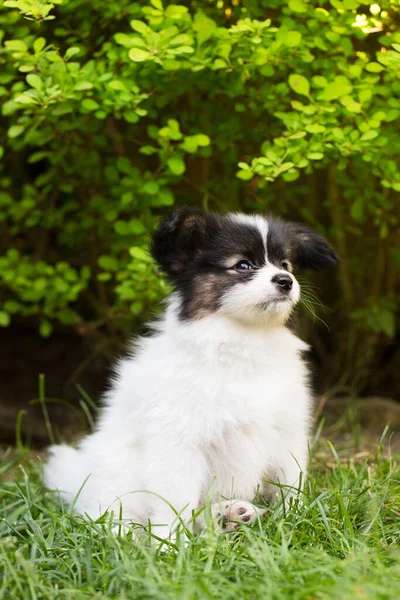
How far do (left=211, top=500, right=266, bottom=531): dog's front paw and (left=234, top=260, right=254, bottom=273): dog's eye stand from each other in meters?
1.12

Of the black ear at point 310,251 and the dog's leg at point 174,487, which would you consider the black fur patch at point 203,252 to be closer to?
the black ear at point 310,251

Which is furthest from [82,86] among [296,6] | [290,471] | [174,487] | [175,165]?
[290,471]

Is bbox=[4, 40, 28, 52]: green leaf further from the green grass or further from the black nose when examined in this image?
the green grass

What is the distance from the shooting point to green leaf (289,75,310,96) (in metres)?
3.88

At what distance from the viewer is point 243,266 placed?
3.51 meters

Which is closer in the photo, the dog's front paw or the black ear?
the dog's front paw

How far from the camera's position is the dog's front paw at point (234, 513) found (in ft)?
10.8

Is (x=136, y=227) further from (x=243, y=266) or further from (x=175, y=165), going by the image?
(x=243, y=266)

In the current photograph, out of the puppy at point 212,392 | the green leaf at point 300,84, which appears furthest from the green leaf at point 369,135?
the puppy at point 212,392

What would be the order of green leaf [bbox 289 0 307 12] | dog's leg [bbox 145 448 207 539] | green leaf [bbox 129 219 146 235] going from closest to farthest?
dog's leg [bbox 145 448 207 539]
green leaf [bbox 289 0 307 12]
green leaf [bbox 129 219 146 235]

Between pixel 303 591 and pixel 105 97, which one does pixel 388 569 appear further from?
pixel 105 97

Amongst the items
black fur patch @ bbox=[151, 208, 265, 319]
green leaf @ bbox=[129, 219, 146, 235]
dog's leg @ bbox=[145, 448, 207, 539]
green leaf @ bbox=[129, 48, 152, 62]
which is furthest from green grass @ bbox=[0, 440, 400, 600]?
green leaf @ bbox=[129, 48, 152, 62]

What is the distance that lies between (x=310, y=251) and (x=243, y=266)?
1.87 ft

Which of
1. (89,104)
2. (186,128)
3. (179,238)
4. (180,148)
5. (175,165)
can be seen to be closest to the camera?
(179,238)
